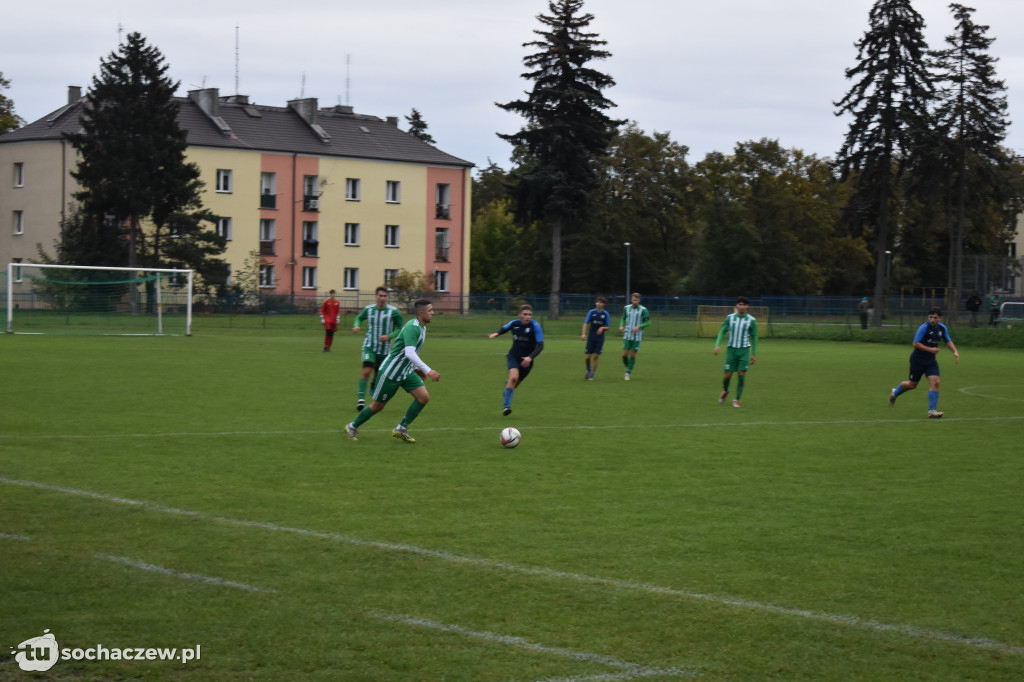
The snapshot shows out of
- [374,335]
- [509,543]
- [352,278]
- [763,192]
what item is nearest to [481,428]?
[374,335]

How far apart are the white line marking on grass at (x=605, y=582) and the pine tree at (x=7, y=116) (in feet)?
234

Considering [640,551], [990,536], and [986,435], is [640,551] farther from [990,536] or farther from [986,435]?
[986,435]

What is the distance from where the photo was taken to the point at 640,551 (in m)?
8.18

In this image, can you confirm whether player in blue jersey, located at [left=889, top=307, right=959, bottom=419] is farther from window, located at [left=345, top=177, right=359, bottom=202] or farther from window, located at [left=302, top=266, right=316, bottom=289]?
window, located at [left=345, top=177, right=359, bottom=202]

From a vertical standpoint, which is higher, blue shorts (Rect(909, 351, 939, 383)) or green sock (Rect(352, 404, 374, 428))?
blue shorts (Rect(909, 351, 939, 383))

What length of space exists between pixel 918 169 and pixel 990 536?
57677mm

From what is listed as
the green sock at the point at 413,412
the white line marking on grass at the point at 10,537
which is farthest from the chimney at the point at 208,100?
the white line marking on grass at the point at 10,537

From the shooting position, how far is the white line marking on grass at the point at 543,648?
18.4ft

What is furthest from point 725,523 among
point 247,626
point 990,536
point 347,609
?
point 247,626

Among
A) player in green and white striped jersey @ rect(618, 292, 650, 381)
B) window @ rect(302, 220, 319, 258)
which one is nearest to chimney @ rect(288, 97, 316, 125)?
window @ rect(302, 220, 319, 258)

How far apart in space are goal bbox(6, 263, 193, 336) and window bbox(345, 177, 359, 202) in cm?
2628

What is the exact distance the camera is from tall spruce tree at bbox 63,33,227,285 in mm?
55812

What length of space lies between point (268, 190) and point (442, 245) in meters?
12.5

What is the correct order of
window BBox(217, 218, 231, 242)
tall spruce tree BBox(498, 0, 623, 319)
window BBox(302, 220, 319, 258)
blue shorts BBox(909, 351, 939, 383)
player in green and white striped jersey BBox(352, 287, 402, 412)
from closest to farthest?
player in green and white striped jersey BBox(352, 287, 402, 412), blue shorts BBox(909, 351, 939, 383), tall spruce tree BBox(498, 0, 623, 319), window BBox(217, 218, 231, 242), window BBox(302, 220, 319, 258)
